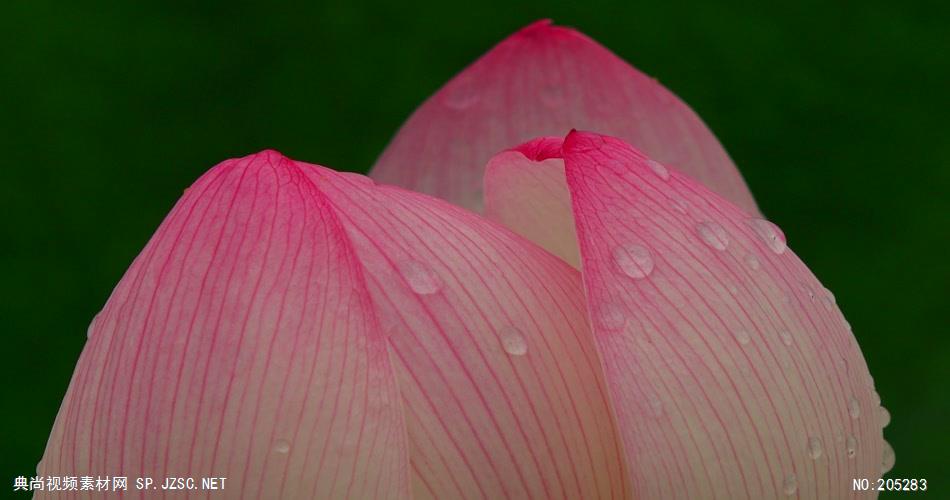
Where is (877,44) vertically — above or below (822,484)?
above

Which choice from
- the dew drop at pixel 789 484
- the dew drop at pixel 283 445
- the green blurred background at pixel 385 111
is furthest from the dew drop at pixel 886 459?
the green blurred background at pixel 385 111

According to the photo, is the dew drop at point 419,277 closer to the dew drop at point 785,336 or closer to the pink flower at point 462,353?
the pink flower at point 462,353

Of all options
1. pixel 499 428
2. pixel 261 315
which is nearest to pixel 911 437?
pixel 499 428

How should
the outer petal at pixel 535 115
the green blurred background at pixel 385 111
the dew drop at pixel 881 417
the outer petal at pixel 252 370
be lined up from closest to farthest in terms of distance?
the outer petal at pixel 252 370 → the dew drop at pixel 881 417 → the outer petal at pixel 535 115 → the green blurred background at pixel 385 111

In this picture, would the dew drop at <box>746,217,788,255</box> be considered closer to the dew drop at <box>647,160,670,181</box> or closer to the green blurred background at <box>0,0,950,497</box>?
the dew drop at <box>647,160,670,181</box>

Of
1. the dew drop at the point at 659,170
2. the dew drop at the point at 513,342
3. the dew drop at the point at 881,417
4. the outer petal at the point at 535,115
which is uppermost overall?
the outer petal at the point at 535,115

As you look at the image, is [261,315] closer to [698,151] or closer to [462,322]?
[462,322]

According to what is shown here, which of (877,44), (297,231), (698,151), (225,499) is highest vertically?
(877,44)

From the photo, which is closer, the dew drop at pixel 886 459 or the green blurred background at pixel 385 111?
the dew drop at pixel 886 459
